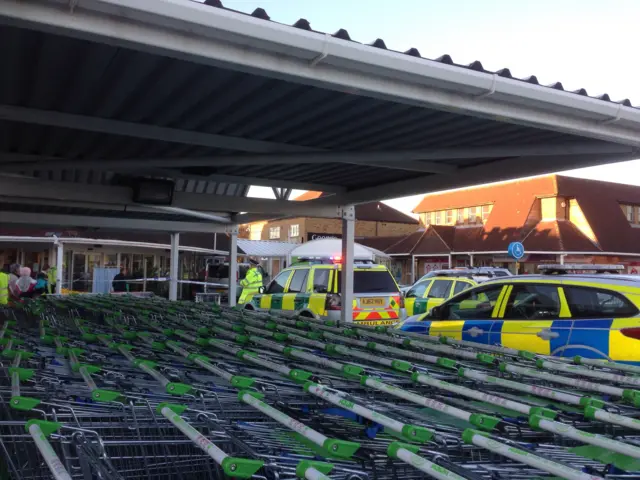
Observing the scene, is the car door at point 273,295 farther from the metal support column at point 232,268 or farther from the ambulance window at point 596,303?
the ambulance window at point 596,303

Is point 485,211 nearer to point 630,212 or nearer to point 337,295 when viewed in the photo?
point 630,212

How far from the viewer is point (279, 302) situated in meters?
12.5

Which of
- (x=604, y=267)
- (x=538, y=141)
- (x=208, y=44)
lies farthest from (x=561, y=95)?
(x=604, y=267)

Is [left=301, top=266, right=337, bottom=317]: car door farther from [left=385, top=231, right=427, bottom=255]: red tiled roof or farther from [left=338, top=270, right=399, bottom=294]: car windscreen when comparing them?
[left=385, top=231, right=427, bottom=255]: red tiled roof

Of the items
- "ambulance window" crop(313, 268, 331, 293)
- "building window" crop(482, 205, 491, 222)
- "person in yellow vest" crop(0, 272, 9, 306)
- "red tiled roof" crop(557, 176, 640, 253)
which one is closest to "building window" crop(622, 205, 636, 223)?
"red tiled roof" crop(557, 176, 640, 253)

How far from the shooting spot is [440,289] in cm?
1516

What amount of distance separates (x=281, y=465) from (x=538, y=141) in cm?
495

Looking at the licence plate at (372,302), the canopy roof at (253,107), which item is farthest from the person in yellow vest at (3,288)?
the licence plate at (372,302)

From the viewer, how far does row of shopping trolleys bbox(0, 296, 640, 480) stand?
2.27 m

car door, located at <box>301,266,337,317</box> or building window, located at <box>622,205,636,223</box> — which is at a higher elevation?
building window, located at <box>622,205,636,223</box>

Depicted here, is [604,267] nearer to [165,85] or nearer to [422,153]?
[422,153]

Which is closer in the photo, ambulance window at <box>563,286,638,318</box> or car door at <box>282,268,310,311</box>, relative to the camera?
ambulance window at <box>563,286,638,318</box>

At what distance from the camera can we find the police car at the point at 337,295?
444 inches

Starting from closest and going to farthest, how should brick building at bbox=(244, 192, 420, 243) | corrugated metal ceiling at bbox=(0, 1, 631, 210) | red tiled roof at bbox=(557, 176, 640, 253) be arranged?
corrugated metal ceiling at bbox=(0, 1, 631, 210) → red tiled roof at bbox=(557, 176, 640, 253) → brick building at bbox=(244, 192, 420, 243)
